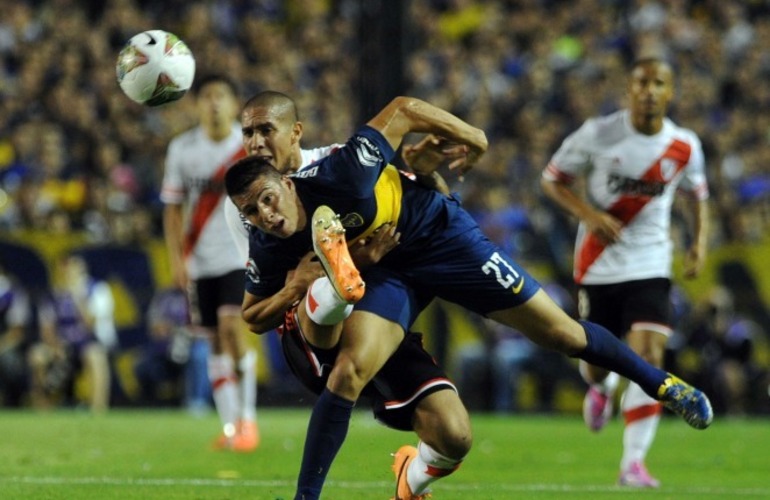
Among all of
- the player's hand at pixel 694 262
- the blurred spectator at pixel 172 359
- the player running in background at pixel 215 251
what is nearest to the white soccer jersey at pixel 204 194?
the player running in background at pixel 215 251

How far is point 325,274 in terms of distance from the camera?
6312 mm

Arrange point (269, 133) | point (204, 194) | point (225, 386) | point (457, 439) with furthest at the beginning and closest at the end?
point (204, 194)
point (225, 386)
point (269, 133)
point (457, 439)

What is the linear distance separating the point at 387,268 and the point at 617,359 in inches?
50.4

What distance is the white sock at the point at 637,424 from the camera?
9.13 meters

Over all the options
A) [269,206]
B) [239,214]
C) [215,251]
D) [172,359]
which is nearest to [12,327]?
[172,359]

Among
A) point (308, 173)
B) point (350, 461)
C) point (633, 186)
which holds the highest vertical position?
point (308, 173)

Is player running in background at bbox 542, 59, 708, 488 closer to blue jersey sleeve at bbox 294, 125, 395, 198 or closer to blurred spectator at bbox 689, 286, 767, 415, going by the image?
blue jersey sleeve at bbox 294, 125, 395, 198

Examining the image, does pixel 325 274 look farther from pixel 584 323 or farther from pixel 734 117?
pixel 734 117

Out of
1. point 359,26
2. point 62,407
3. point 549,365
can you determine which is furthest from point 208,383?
point 359,26

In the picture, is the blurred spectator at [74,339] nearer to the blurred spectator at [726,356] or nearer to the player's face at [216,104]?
the player's face at [216,104]

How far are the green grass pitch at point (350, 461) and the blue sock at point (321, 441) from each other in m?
1.50

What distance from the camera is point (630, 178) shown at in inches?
379

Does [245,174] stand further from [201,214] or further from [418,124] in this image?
[201,214]

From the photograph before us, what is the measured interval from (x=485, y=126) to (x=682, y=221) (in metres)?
3.99
